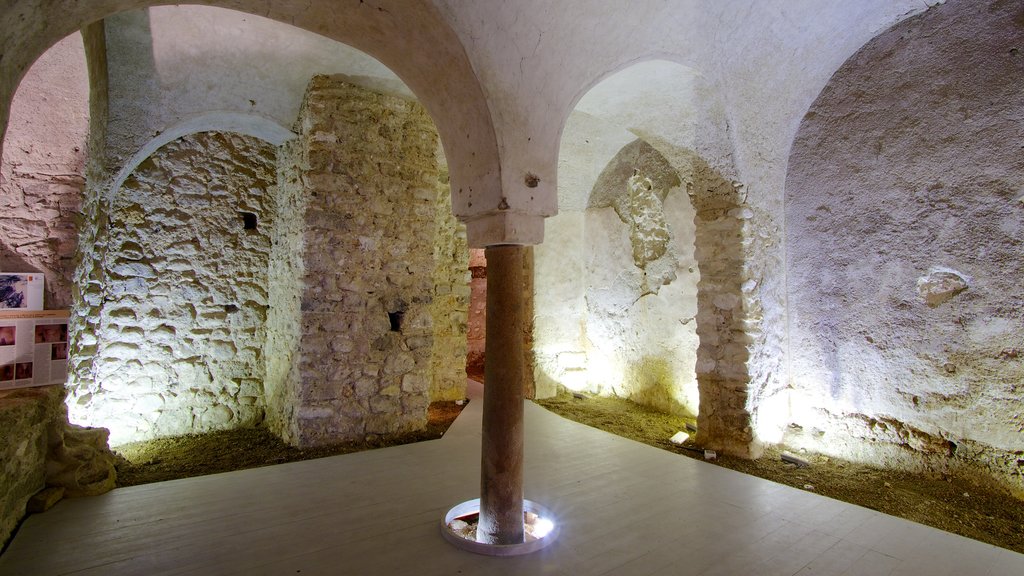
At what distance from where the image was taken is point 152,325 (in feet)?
14.8

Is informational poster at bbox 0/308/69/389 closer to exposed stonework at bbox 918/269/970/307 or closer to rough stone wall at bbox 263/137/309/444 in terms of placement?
rough stone wall at bbox 263/137/309/444

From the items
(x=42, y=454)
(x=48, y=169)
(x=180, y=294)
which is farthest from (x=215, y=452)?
(x=48, y=169)

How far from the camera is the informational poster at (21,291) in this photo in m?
2.77

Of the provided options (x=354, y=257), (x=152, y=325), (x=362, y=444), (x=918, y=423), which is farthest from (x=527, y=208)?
(x=152, y=325)

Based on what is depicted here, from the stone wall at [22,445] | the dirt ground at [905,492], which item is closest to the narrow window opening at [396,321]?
the stone wall at [22,445]

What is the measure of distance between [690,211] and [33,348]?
18.5ft

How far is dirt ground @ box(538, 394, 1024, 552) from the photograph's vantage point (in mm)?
2982

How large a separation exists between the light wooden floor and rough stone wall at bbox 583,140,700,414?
6.99 feet

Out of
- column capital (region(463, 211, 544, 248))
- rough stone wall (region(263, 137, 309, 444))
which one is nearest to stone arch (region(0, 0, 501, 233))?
column capital (region(463, 211, 544, 248))

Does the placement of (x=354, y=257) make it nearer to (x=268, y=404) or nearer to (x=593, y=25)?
(x=268, y=404)

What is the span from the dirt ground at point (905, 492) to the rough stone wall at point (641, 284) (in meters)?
1.12

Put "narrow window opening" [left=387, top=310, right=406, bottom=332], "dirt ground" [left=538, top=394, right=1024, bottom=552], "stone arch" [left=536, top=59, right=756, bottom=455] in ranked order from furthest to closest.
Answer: "narrow window opening" [left=387, top=310, right=406, bottom=332] → "stone arch" [left=536, top=59, right=756, bottom=455] → "dirt ground" [left=538, top=394, right=1024, bottom=552]

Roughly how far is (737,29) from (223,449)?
535 centimetres

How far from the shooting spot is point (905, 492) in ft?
11.3
